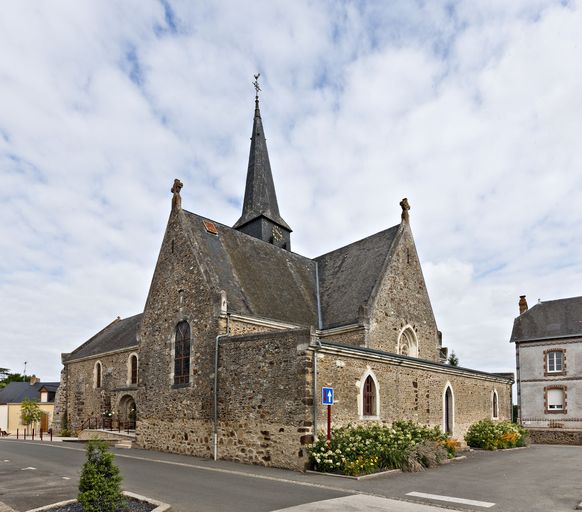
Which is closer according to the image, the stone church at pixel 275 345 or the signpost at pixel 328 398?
the signpost at pixel 328 398

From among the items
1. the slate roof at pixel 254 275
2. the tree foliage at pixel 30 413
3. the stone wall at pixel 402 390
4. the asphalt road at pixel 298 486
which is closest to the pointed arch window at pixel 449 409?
the stone wall at pixel 402 390

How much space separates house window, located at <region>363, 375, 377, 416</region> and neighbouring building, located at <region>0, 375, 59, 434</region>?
124 feet

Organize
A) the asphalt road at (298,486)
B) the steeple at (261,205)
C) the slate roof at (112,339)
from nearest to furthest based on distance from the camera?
1. the asphalt road at (298,486)
2. the steeple at (261,205)
3. the slate roof at (112,339)

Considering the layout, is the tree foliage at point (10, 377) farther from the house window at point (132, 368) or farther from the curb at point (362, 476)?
the curb at point (362, 476)

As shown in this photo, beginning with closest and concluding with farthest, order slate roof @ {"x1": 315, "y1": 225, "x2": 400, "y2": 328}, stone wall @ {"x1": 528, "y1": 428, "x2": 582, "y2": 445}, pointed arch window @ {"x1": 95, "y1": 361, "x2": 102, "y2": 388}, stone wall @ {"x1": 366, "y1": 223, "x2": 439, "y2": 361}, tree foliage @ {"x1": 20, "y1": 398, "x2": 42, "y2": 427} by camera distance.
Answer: stone wall @ {"x1": 366, "y1": 223, "x2": 439, "y2": 361} < slate roof @ {"x1": 315, "y1": 225, "x2": 400, "y2": 328} < stone wall @ {"x1": 528, "y1": 428, "x2": 582, "y2": 445} < pointed arch window @ {"x1": 95, "y1": 361, "x2": 102, "y2": 388} < tree foliage @ {"x1": 20, "y1": 398, "x2": 42, "y2": 427}

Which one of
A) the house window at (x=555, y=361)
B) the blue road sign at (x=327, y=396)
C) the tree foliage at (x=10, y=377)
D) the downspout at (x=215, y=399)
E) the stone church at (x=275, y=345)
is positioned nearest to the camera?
the blue road sign at (x=327, y=396)

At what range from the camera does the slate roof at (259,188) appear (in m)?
26.8

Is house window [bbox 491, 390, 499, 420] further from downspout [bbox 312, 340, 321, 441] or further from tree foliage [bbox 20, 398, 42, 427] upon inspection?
tree foliage [bbox 20, 398, 42, 427]

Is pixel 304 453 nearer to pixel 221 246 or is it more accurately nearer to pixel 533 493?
pixel 533 493

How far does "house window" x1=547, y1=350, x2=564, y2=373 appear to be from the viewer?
31.1 meters

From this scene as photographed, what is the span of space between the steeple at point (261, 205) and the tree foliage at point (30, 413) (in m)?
28.2

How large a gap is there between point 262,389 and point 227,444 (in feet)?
7.83

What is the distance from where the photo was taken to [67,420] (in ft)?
115

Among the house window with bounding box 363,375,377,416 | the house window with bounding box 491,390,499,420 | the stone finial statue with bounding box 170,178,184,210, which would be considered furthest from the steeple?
the house window with bounding box 491,390,499,420
